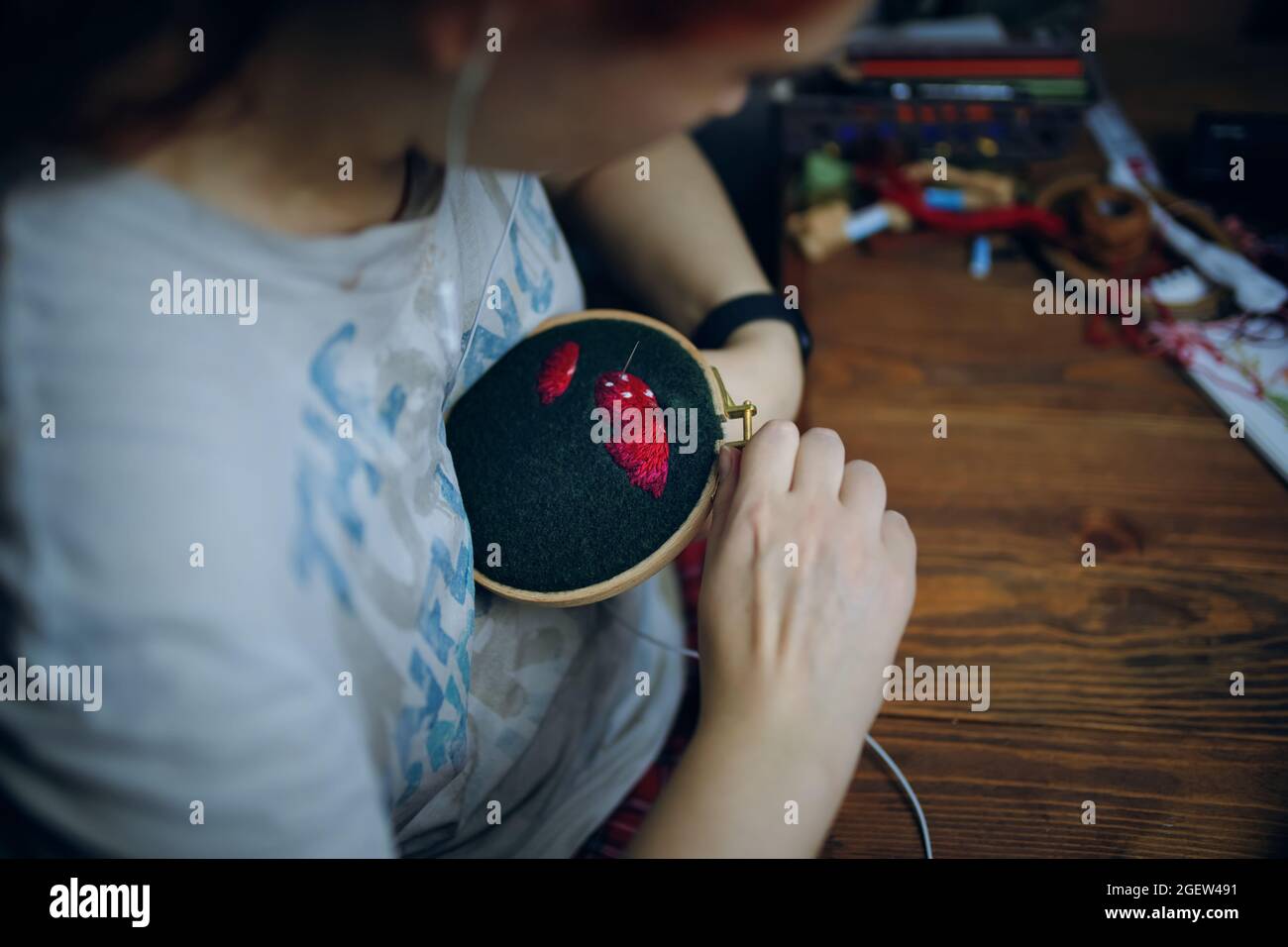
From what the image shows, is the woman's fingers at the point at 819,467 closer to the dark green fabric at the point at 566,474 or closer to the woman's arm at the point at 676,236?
the dark green fabric at the point at 566,474

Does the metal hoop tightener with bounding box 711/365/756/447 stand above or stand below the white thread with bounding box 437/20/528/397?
below

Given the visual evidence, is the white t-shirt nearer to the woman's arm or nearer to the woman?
the woman

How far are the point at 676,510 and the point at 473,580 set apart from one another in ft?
0.55

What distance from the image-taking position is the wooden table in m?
0.69

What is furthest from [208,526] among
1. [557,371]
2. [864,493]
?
[864,493]

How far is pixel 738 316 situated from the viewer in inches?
32.3

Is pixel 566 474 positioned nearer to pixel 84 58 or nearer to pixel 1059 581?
pixel 84 58

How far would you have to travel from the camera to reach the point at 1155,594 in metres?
0.76

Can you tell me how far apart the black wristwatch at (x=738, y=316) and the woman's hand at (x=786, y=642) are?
244mm

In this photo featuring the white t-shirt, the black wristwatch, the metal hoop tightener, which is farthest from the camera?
the black wristwatch

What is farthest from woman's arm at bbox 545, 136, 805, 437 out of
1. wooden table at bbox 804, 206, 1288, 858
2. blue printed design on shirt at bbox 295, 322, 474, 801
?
blue printed design on shirt at bbox 295, 322, 474, 801

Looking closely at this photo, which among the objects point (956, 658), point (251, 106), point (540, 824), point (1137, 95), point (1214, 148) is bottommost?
point (540, 824)
